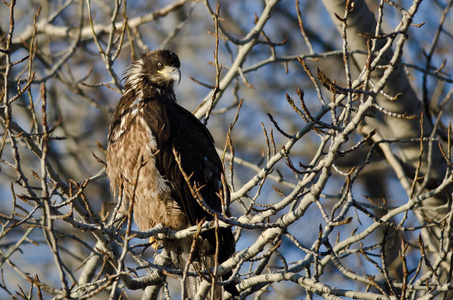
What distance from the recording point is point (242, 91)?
13.0 meters

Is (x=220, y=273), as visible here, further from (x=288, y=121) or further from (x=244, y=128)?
(x=244, y=128)

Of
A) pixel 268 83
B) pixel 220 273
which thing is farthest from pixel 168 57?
pixel 268 83

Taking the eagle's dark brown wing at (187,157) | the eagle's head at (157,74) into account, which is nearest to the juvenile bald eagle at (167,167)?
the eagle's dark brown wing at (187,157)

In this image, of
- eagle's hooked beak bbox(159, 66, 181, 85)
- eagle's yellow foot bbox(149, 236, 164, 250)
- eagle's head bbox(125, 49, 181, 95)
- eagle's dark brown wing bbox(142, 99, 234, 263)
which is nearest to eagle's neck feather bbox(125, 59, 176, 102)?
eagle's head bbox(125, 49, 181, 95)

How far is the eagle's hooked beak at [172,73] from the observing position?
5.63 m

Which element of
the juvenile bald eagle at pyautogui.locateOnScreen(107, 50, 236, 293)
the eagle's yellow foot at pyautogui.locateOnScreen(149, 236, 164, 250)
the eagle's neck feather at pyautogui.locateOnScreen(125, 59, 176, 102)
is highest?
the eagle's neck feather at pyautogui.locateOnScreen(125, 59, 176, 102)

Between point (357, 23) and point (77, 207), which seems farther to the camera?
point (357, 23)

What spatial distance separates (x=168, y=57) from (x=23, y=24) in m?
5.79

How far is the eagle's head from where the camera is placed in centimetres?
573

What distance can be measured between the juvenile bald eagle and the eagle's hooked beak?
27 cm

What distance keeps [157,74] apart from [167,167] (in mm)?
1224

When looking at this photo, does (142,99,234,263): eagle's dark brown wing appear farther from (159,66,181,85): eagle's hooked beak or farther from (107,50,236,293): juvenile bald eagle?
(159,66,181,85): eagle's hooked beak

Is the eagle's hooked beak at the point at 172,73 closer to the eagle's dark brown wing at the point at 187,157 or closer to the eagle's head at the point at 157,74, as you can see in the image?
the eagle's head at the point at 157,74

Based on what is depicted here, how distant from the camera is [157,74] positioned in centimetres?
580
